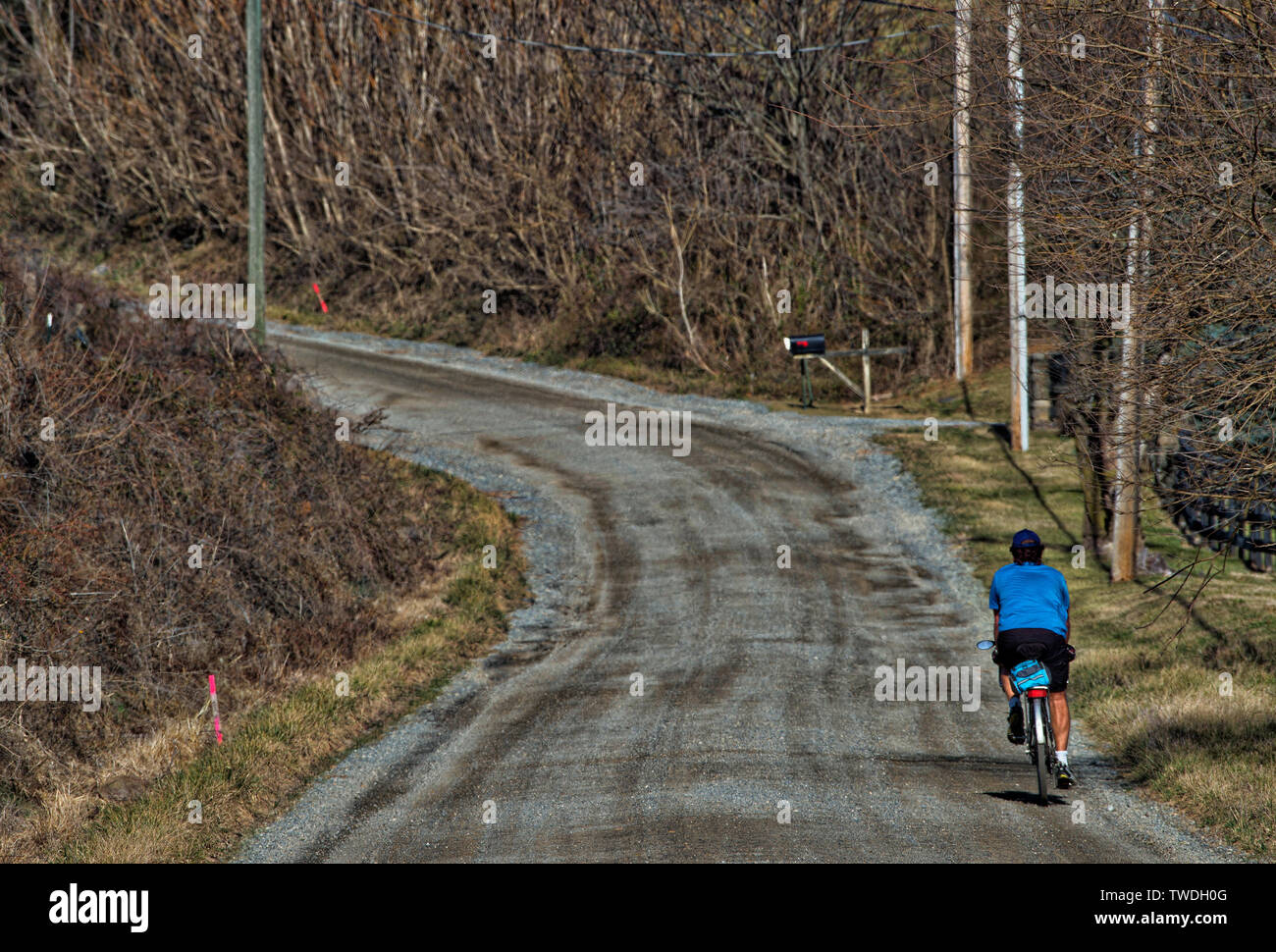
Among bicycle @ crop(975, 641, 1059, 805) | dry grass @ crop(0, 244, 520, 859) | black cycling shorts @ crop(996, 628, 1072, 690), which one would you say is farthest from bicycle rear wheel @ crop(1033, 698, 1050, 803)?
dry grass @ crop(0, 244, 520, 859)

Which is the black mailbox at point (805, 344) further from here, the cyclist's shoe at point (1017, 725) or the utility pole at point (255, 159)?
the cyclist's shoe at point (1017, 725)

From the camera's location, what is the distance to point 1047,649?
28.9ft

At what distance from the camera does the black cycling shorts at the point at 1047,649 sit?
882cm

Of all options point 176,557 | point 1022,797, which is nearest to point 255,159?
point 176,557

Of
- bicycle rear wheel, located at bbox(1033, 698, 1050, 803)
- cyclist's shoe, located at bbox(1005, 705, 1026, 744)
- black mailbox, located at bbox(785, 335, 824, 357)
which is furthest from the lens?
black mailbox, located at bbox(785, 335, 824, 357)

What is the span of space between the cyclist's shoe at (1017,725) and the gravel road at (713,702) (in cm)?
35

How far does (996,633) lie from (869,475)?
1229 cm

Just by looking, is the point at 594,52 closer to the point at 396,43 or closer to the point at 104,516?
the point at 396,43

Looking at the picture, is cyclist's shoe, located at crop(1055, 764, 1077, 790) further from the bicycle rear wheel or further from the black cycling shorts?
the black cycling shorts

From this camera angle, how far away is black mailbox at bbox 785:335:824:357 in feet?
84.8

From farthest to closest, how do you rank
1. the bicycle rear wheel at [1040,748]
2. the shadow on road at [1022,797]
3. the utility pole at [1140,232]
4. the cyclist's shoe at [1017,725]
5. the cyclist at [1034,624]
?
the cyclist's shoe at [1017,725], the cyclist at [1034,624], the shadow on road at [1022,797], the bicycle rear wheel at [1040,748], the utility pole at [1140,232]

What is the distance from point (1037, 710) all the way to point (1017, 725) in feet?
1.41

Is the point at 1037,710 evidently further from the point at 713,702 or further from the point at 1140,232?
the point at 713,702

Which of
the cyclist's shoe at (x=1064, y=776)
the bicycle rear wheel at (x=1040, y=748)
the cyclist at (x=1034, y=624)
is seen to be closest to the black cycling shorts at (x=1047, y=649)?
the cyclist at (x=1034, y=624)
